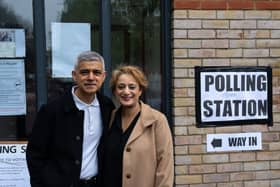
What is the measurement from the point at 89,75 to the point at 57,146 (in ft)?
1.46

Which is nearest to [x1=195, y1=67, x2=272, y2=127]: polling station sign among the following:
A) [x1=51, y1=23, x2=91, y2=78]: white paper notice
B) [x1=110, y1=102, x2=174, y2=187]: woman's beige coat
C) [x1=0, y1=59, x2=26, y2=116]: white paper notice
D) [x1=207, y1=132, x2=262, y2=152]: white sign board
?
[x1=207, y1=132, x2=262, y2=152]: white sign board

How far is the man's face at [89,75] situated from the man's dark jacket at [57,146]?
0.49 ft

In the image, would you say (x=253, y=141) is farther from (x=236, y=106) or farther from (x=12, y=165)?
(x=12, y=165)

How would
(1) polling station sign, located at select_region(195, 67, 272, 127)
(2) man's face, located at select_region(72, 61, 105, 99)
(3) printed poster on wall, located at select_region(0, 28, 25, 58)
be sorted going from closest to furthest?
(2) man's face, located at select_region(72, 61, 105, 99), (3) printed poster on wall, located at select_region(0, 28, 25, 58), (1) polling station sign, located at select_region(195, 67, 272, 127)

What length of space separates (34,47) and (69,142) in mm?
1781

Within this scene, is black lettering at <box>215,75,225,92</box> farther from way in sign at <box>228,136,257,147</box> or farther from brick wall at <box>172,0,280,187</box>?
way in sign at <box>228,136,257,147</box>

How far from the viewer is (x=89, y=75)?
112 inches

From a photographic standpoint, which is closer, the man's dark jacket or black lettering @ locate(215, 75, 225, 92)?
the man's dark jacket

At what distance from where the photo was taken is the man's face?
9.37 ft

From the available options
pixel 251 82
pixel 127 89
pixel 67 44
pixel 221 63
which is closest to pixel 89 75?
pixel 127 89

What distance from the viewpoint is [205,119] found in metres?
4.58

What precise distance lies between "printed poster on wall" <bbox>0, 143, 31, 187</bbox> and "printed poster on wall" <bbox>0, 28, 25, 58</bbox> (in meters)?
0.78

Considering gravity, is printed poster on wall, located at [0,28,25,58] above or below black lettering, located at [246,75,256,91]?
above

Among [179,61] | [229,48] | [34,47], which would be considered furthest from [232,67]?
[34,47]
